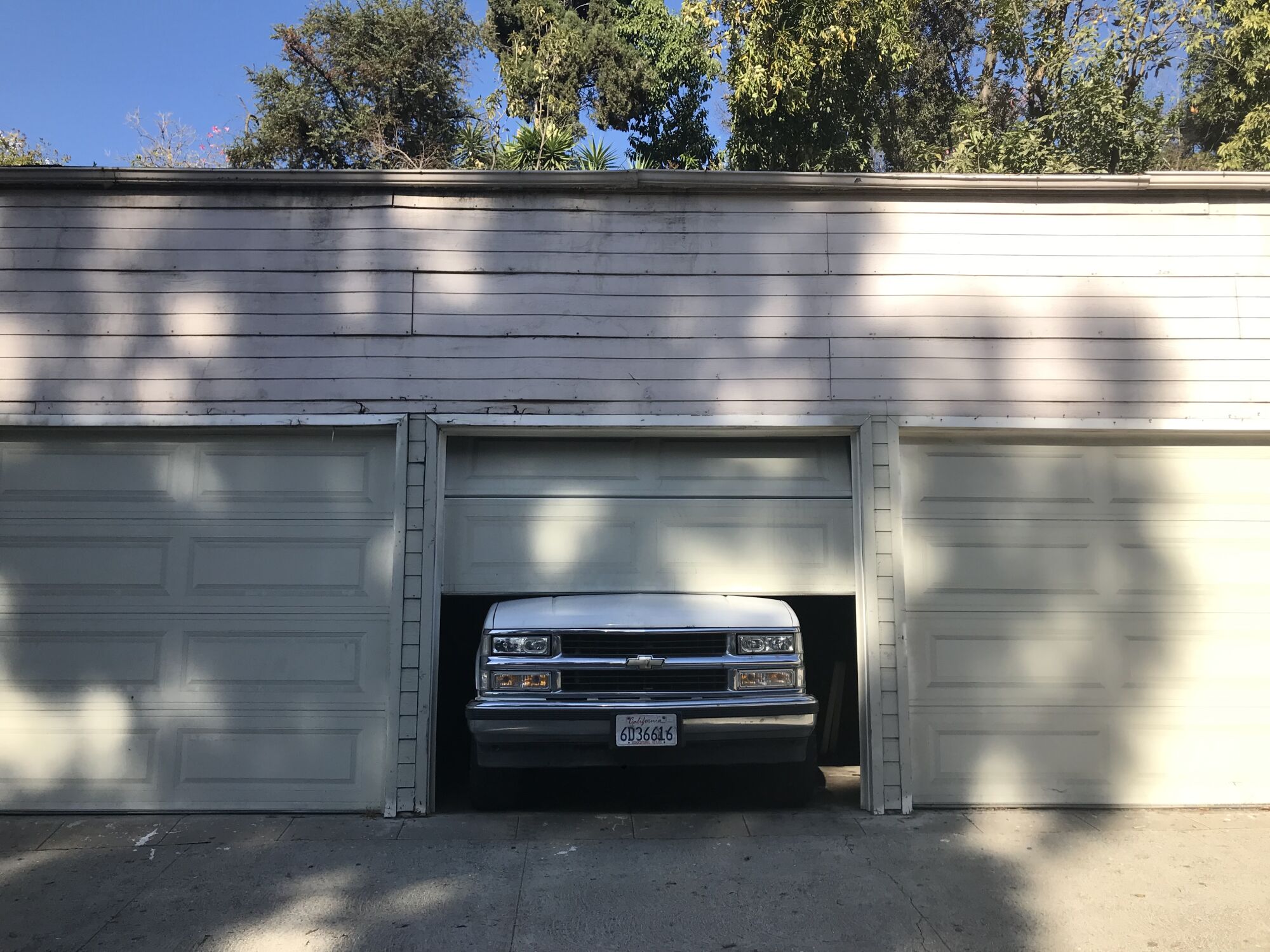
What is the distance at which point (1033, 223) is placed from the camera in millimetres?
6559

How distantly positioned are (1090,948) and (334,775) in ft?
13.8

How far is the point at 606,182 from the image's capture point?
647 centimetres

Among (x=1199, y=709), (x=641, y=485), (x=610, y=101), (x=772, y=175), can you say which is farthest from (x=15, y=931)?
(x=610, y=101)

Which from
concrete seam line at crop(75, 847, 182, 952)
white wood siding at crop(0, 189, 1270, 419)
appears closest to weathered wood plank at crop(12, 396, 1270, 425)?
white wood siding at crop(0, 189, 1270, 419)

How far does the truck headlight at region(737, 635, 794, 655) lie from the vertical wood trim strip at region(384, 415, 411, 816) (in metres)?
2.05

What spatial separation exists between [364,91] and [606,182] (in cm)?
1771

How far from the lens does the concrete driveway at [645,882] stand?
14.3ft

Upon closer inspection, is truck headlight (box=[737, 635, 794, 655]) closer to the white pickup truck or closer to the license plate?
the white pickup truck

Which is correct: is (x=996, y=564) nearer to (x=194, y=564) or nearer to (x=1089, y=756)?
(x=1089, y=756)

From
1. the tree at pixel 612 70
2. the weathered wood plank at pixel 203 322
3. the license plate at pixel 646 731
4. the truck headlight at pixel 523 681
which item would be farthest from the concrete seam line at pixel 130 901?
the tree at pixel 612 70

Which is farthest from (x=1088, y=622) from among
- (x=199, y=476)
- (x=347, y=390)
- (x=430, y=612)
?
(x=199, y=476)

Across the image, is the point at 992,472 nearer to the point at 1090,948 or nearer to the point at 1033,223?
the point at 1033,223

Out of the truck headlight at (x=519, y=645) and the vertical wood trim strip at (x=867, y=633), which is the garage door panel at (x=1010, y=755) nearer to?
the vertical wood trim strip at (x=867, y=633)

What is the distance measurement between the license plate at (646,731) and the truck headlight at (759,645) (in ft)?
1.98
